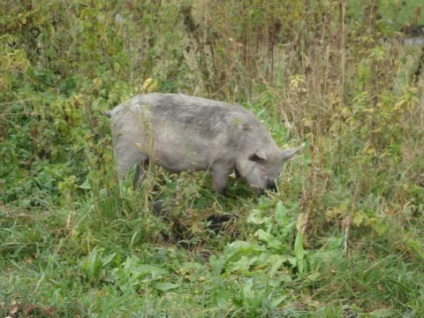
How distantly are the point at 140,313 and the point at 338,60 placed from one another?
4178 mm

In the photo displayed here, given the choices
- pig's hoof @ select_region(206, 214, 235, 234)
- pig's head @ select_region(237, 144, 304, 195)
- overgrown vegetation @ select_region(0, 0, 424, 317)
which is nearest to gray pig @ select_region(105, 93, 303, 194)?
pig's head @ select_region(237, 144, 304, 195)

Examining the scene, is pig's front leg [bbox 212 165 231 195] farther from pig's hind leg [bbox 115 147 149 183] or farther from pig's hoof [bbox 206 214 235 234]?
pig's hind leg [bbox 115 147 149 183]

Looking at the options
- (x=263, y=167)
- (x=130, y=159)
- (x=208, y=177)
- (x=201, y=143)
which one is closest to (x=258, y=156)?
(x=263, y=167)

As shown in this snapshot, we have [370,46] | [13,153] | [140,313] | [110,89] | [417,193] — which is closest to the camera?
[140,313]

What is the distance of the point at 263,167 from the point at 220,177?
15.1 inches

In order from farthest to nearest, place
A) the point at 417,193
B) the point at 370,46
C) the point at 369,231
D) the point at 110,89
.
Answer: the point at 370,46
the point at 110,89
the point at 417,193
the point at 369,231

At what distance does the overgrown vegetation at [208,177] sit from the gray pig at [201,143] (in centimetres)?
18

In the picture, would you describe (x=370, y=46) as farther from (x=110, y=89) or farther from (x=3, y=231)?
(x=3, y=231)

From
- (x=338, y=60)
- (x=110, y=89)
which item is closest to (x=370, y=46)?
(x=338, y=60)

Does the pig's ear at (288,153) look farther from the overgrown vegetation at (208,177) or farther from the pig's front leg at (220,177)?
the pig's front leg at (220,177)

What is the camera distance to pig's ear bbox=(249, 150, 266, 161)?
25.7ft

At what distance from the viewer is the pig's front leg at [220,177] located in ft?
26.1

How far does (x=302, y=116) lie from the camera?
888 centimetres

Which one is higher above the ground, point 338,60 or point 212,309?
point 338,60
